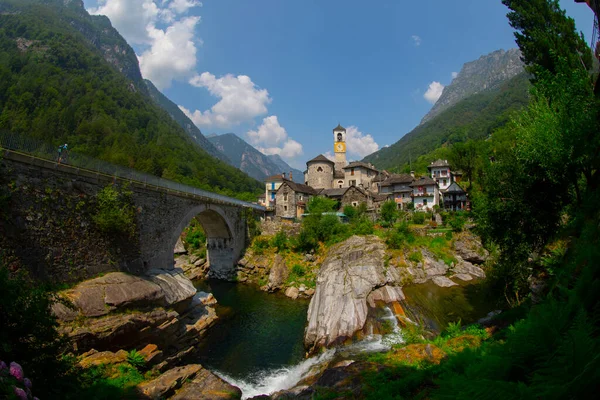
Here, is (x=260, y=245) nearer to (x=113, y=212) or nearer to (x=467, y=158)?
(x=113, y=212)

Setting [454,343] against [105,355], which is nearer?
[454,343]

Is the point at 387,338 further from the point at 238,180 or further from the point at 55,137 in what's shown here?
the point at 238,180

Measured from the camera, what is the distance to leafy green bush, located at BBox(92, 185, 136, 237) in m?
14.9

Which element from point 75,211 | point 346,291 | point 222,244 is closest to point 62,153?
point 75,211

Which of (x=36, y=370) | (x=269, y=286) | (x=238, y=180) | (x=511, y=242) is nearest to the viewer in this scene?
(x=36, y=370)

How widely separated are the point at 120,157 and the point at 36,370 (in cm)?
6047

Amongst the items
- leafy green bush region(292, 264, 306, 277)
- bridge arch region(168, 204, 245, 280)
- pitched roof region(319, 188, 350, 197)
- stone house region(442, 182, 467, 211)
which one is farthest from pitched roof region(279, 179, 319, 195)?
stone house region(442, 182, 467, 211)

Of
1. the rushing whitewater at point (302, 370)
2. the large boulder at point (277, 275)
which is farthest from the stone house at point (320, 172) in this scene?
the rushing whitewater at point (302, 370)

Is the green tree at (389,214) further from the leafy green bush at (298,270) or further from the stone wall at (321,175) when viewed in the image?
the stone wall at (321,175)

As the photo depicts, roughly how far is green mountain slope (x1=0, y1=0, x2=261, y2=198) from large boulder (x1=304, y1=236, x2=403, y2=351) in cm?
4875

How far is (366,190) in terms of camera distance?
52406 millimetres

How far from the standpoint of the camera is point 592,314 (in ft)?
8.25

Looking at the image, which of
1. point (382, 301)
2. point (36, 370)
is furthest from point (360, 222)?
point (36, 370)

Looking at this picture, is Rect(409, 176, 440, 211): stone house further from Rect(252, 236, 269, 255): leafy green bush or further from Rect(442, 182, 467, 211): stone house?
Rect(252, 236, 269, 255): leafy green bush
